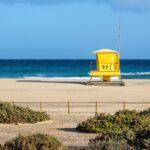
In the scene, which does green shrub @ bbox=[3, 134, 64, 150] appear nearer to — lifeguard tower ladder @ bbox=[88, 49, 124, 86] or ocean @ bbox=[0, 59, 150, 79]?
lifeguard tower ladder @ bbox=[88, 49, 124, 86]

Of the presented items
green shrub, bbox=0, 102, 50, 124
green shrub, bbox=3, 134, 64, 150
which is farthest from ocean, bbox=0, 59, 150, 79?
green shrub, bbox=3, 134, 64, 150

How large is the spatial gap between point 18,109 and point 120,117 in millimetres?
3762

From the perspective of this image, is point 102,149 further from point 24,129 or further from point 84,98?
point 84,98

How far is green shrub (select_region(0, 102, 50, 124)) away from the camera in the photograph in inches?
739

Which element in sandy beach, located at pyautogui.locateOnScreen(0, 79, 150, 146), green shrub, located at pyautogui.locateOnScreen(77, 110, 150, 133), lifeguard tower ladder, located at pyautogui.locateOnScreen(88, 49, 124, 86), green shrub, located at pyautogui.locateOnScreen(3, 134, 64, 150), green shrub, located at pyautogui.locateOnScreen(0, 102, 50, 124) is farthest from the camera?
lifeguard tower ladder, located at pyautogui.locateOnScreen(88, 49, 124, 86)

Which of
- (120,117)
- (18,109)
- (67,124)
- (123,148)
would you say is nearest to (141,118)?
(120,117)

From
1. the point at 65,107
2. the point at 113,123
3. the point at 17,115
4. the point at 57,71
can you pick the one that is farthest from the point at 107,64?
the point at 57,71

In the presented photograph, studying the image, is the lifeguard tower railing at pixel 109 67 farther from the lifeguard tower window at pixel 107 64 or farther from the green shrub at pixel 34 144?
the green shrub at pixel 34 144

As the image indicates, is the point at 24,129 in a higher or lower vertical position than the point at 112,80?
lower

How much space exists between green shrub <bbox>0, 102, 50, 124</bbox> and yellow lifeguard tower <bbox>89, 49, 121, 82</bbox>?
2334 cm

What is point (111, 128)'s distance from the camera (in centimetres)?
1669

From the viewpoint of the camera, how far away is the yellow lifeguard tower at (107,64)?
42.9 meters

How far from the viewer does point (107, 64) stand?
43344mm

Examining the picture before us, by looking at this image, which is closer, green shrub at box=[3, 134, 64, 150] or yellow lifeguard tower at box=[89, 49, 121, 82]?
green shrub at box=[3, 134, 64, 150]
